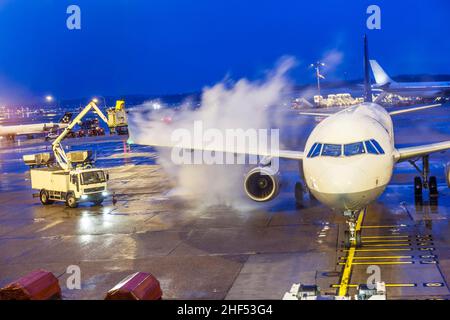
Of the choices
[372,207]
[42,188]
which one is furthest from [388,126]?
[42,188]

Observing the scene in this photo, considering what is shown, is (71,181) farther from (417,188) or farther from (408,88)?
(408,88)

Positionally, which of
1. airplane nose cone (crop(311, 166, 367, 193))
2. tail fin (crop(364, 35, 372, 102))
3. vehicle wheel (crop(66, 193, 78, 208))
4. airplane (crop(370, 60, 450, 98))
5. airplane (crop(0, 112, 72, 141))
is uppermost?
airplane (crop(370, 60, 450, 98))

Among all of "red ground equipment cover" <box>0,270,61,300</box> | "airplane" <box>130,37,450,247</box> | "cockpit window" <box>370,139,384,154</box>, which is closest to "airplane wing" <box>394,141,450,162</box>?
"airplane" <box>130,37,450,247</box>

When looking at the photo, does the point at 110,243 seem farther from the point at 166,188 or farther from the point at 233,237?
the point at 166,188

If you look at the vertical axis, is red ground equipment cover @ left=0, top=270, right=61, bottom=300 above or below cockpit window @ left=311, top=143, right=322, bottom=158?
below

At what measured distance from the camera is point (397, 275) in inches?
632

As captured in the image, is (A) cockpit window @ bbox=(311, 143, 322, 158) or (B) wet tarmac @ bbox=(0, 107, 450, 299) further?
(A) cockpit window @ bbox=(311, 143, 322, 158)

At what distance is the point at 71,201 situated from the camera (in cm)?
2986

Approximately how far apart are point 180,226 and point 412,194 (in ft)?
37.8

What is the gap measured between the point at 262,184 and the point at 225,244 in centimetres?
510

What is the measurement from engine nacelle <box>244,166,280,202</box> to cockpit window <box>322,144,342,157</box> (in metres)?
5.31

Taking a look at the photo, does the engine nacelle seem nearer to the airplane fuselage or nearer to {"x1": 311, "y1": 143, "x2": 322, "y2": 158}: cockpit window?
the airplane fuselage

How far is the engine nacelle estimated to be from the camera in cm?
2462

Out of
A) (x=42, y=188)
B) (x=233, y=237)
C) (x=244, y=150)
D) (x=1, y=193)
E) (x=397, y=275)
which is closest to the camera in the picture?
(x=397, y=275)
